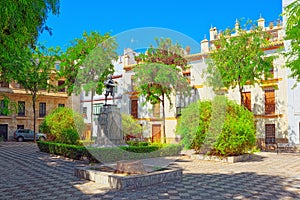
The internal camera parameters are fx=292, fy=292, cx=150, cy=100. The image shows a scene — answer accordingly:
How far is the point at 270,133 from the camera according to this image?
24.2 meters

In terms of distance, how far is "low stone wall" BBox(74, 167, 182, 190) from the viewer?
7.89 meters

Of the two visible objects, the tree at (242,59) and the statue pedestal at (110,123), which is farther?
the tree at (242,59)

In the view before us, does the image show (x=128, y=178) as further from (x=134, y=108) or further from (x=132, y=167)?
(x=134, y=108)

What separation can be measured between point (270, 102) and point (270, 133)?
8.44 feet

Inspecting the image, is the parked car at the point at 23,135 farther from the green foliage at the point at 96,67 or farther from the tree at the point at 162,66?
the tree at the point at 162,66

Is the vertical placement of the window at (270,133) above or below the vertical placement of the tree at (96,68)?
below

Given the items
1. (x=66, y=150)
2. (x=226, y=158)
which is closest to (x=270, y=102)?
(x=226, y=158)

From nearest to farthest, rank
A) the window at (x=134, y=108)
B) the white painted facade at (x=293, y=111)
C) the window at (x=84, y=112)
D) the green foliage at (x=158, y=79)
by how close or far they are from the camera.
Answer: the green foliage at (x=158, y=79) → the window at (x=84, y=112) → the window at (x=134, y=108) → the white painted facade at (x=293, y=111)

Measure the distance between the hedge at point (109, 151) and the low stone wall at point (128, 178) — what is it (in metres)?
0.55

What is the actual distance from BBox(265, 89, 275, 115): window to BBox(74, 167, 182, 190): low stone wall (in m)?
17.2

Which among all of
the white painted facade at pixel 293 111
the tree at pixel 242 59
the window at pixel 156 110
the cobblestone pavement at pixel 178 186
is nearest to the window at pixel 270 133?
the white painted facade at pixel 293 111

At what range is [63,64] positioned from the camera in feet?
90.0

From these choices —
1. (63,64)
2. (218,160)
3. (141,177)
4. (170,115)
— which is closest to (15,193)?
(141,177)

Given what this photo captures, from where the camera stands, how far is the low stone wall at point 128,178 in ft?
25.9
